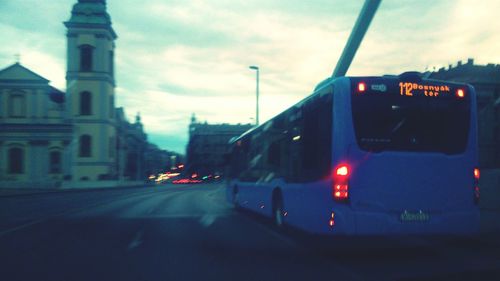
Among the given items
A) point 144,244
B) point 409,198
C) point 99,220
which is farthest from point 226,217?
point 409,198

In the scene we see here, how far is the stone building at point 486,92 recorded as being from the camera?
4072cm

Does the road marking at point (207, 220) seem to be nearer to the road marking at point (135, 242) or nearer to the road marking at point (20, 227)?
the road marking at point (135, 242)

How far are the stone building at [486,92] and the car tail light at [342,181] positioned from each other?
3572cm

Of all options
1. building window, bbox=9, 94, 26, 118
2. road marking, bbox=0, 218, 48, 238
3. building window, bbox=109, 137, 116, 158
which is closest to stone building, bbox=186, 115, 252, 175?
building window, bbox=109, 137, 116, 158

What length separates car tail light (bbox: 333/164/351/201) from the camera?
24.7ft

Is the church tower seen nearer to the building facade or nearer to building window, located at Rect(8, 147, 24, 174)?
the building facade

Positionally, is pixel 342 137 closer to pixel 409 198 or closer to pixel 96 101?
pixel 409 198

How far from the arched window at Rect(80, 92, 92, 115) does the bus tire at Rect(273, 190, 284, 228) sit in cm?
4851

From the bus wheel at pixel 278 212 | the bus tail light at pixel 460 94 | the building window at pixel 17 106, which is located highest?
the building window at pixel 17 106

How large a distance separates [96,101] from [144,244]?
49512 millimetres

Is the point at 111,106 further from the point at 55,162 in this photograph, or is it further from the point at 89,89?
the point at 55,162

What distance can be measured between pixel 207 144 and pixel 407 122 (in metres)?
114

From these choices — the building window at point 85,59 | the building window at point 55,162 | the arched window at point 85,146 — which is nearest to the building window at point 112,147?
the arched window at point 85,146

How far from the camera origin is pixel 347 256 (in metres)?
8.20
